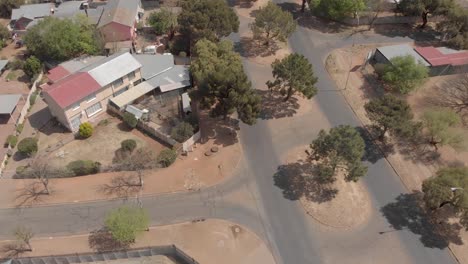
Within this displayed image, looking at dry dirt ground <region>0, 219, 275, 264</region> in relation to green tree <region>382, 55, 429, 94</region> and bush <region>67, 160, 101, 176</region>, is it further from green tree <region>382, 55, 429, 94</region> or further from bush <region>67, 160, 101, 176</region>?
green tree <region>382, 55, 429, 94</region>

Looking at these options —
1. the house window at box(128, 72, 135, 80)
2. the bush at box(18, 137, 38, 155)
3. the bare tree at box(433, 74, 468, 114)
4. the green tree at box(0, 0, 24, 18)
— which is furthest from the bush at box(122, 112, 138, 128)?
the bare tree at box(433, 74, 468, 114)

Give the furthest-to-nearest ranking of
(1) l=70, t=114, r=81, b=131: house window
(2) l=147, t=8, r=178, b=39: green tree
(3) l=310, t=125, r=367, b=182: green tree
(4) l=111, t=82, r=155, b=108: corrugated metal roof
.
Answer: (2) l=147, t=8, r=178, b=39: green tree, (4) l=111, t=82, r=155, b=108: corrugated metal roof, (1) l=70, t=114, r=81, b=131: house window, (3) l=310, t=125, r=367, b=182: green tree

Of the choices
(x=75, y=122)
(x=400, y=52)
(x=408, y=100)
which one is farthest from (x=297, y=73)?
(x=75, y=122)

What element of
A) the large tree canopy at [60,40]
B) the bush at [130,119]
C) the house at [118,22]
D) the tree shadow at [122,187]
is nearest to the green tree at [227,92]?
the bush at [130,119]

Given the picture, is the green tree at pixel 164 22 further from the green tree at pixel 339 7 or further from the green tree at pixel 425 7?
the green tree at pixel 425 7

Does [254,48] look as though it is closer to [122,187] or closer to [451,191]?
[122,187]
